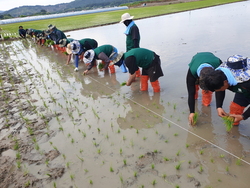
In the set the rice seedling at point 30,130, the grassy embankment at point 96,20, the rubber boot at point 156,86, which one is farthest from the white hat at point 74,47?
the grassy embankment at point 96,20

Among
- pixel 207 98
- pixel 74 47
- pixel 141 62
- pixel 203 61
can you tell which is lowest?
pixel 207 98

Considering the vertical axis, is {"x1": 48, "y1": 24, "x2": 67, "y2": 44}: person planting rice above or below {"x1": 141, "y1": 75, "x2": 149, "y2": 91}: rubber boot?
above

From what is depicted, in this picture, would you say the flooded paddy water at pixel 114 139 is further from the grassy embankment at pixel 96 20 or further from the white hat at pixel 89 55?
the grassy embankment at pixel 96 20

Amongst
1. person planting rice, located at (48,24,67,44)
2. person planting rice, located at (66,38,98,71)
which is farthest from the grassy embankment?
person planting rice, located at (66,38,98,71)

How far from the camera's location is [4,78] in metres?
6.21

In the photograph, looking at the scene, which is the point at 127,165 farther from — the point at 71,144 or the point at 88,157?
the point at 71,144

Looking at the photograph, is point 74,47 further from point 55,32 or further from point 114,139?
point 114,139

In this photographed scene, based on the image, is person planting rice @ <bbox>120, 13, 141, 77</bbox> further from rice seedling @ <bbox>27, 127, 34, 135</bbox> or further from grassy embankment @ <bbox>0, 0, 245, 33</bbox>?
grassy embankment @ <bbox>0, 0, 245, 33</bbox>

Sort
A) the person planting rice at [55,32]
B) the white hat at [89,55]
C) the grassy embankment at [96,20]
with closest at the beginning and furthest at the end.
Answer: the white hat at [89,55]
the person planting rice at [55,32]
the grassy embankment at [96,20]

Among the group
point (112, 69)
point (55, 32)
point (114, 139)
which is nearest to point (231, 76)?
point (114, 139)

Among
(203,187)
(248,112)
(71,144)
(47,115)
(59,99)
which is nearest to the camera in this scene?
(203,187)

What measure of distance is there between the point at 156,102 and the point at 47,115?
6.90 feet

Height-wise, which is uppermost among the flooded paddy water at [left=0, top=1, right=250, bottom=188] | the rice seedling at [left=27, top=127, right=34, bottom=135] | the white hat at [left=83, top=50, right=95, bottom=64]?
the white hat at [left=83, top=50, right=95, bottom=64]

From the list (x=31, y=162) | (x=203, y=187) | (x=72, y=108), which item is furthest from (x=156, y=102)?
(x=31, y=162)
